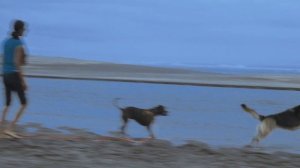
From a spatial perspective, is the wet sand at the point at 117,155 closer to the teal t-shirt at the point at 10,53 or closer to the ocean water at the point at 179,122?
the teal t-shirt at the point at 10,53

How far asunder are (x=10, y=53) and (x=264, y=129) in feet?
17.4

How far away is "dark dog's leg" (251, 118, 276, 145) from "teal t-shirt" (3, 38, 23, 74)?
196 inches

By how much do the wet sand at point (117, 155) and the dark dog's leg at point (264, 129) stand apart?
4.69 ft

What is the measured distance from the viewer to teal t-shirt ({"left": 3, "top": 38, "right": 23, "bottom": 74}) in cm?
841

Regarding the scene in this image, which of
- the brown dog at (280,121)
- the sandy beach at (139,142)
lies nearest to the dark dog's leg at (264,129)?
the brown dog at (280,121)

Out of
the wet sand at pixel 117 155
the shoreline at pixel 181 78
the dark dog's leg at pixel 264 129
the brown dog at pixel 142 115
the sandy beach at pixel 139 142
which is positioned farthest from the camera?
the shoreline at pixel 181 78

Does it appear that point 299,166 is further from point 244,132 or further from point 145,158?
point 244,132

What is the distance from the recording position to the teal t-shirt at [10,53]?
8.41 meters

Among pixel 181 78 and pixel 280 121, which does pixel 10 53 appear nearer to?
pixel 280 121

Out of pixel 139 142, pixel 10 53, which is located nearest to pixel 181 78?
pixel 139 142

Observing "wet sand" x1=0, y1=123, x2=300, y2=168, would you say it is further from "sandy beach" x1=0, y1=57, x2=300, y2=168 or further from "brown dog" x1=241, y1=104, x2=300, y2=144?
"brown dog" x1=241, y1=104, x2=300, y2=144

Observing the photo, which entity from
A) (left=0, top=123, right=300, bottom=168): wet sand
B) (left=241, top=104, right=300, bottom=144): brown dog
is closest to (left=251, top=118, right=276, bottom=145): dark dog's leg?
(left=241, top=104, right=300, bottom=144): brown dog

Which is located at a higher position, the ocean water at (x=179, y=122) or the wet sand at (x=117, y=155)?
the wet sand at (x=117, y=155)

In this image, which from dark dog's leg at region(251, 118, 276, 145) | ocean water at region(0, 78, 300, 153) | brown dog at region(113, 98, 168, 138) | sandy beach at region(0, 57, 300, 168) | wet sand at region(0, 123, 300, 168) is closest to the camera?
wet sand at region(0, 123, 300, 168)
